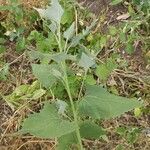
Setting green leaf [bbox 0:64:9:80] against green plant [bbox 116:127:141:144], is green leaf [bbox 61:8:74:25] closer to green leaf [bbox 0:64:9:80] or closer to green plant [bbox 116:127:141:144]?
green leaf [bbox 0:64:9:80]

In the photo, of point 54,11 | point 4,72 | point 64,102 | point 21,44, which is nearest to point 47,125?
point 64,102

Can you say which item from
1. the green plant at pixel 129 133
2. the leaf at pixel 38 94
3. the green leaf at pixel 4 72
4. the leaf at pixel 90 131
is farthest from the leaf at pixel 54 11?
the green leaf at pixel 4 72

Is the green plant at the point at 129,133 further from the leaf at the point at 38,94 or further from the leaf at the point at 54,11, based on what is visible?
the leaf at the point at 54,11

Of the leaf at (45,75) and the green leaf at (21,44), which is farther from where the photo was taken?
the green leaf at (21,44)

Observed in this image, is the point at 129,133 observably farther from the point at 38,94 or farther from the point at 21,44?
the point at 21,44

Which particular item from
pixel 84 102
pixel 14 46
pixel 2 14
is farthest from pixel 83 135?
pixel 2 14

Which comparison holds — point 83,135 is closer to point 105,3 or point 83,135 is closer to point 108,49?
point 108,49
